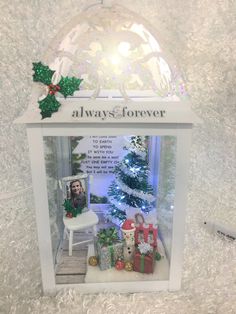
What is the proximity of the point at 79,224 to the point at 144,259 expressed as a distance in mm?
227

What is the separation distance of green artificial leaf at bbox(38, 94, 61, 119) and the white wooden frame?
0.13ft

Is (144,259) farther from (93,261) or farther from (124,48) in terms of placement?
(124,48)

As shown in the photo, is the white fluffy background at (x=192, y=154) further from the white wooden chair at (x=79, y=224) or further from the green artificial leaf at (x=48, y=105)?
the green artificial leaf at (x=48, y=105)

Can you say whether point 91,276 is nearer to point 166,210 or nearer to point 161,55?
point 166,210

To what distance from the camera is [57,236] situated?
3.51ft

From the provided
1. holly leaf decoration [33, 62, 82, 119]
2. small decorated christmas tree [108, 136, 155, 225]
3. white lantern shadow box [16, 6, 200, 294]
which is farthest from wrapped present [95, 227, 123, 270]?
holly leaf decoration [33, 62, 82, 119]

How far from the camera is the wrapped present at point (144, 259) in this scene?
39.5 inches

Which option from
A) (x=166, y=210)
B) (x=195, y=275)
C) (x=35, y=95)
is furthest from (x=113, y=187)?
(x=35, y=95)

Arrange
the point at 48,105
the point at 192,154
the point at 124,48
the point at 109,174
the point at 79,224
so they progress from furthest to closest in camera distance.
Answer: the point at 192,154, the point at 109,174, the point at 79,224, the point at 124,48, the point at 48,105

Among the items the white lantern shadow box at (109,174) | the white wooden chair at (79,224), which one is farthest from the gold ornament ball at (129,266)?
the white wooden chair at (79,224)

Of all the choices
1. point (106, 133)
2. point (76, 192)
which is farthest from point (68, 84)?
point (76, 192)

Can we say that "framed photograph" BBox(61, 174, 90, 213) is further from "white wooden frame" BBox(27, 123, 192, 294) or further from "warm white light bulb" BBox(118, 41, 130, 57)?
"warm white light bulb" BBox(118, 41, 130, 57)

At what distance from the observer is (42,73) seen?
80cm

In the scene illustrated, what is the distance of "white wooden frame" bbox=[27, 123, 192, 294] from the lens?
0.83 metres
